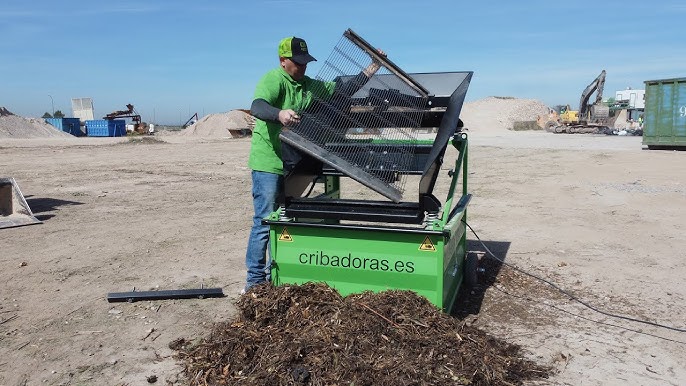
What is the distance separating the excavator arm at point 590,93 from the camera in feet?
112

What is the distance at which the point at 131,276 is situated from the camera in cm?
559

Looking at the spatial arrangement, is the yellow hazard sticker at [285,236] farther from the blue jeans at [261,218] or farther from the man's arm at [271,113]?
the man's arm at [271,113]

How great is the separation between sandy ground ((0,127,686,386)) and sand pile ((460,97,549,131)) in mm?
38179

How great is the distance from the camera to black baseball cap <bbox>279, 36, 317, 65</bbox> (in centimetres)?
423

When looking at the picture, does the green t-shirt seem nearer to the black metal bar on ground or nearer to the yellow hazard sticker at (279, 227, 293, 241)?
the yellow hazard sticker at (279, 227, 293, 241)

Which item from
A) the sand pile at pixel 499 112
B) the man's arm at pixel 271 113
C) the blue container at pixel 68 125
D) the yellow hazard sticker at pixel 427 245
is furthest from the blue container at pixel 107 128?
the yellow hazard sticker at pixel 427 245

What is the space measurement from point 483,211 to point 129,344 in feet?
20.7

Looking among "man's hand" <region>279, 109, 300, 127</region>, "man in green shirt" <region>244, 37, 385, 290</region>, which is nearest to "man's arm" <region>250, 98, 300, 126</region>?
"man's hand" <region>279, 109, 300, 127</region>

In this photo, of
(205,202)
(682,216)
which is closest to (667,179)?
(682,216)

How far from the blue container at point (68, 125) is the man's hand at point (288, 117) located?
143 ft

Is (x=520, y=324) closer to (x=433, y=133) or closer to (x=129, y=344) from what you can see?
(x=433, y=133)

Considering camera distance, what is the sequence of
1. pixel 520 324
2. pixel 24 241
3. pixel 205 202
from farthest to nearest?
pixel 205 202 → pixel 24 241 → pixel 520 324

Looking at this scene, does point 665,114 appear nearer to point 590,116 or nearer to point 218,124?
point 590,116

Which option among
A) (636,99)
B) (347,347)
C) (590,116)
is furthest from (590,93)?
(347,347)
